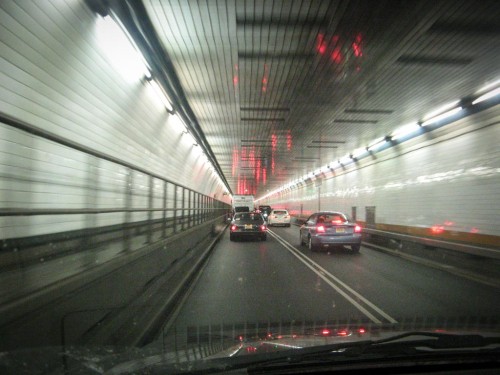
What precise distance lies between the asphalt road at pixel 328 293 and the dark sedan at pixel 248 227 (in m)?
7.58

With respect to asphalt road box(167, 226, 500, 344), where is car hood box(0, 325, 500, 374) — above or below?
above

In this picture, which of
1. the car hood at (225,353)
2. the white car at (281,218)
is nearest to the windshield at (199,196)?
the car hood at (225,353)

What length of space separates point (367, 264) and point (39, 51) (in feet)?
33.3

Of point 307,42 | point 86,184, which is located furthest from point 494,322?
point 307,42

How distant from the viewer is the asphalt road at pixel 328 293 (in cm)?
689

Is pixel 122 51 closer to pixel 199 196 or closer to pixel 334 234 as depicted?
pixel 334 234

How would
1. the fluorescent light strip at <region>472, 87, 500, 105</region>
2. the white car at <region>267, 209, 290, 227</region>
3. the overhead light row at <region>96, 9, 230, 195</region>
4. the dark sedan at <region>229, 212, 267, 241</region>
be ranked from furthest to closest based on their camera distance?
the white car at <region>267, 209, 290, 227</region> < the dark sedan at <region>229, 212, 267, 241</region> < the fluorescent light strip at <region>472, 87, 500, 105</region> < the overhead light row at <region>96, 9, 230, 195</region>

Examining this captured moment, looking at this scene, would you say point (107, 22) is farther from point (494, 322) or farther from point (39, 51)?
point (494, 322)

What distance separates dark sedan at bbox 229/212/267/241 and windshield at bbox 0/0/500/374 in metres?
3.56

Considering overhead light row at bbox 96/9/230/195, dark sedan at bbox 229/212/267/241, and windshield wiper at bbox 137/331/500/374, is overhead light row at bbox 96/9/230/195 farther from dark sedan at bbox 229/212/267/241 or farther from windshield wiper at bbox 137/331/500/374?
dark sedan at bbox 229/212/267/241

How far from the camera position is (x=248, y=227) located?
72.2 ft

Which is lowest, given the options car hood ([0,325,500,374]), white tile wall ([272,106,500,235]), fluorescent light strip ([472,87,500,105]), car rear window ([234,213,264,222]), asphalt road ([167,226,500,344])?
asphalt road ([167,226,500,344])

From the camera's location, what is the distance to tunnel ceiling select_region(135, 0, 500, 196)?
858 centimetres

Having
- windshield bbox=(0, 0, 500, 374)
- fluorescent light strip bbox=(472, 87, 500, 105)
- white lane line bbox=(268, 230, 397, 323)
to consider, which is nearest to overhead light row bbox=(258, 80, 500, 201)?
fluorescent light strip bbox=(472, 87, 500, 105)
